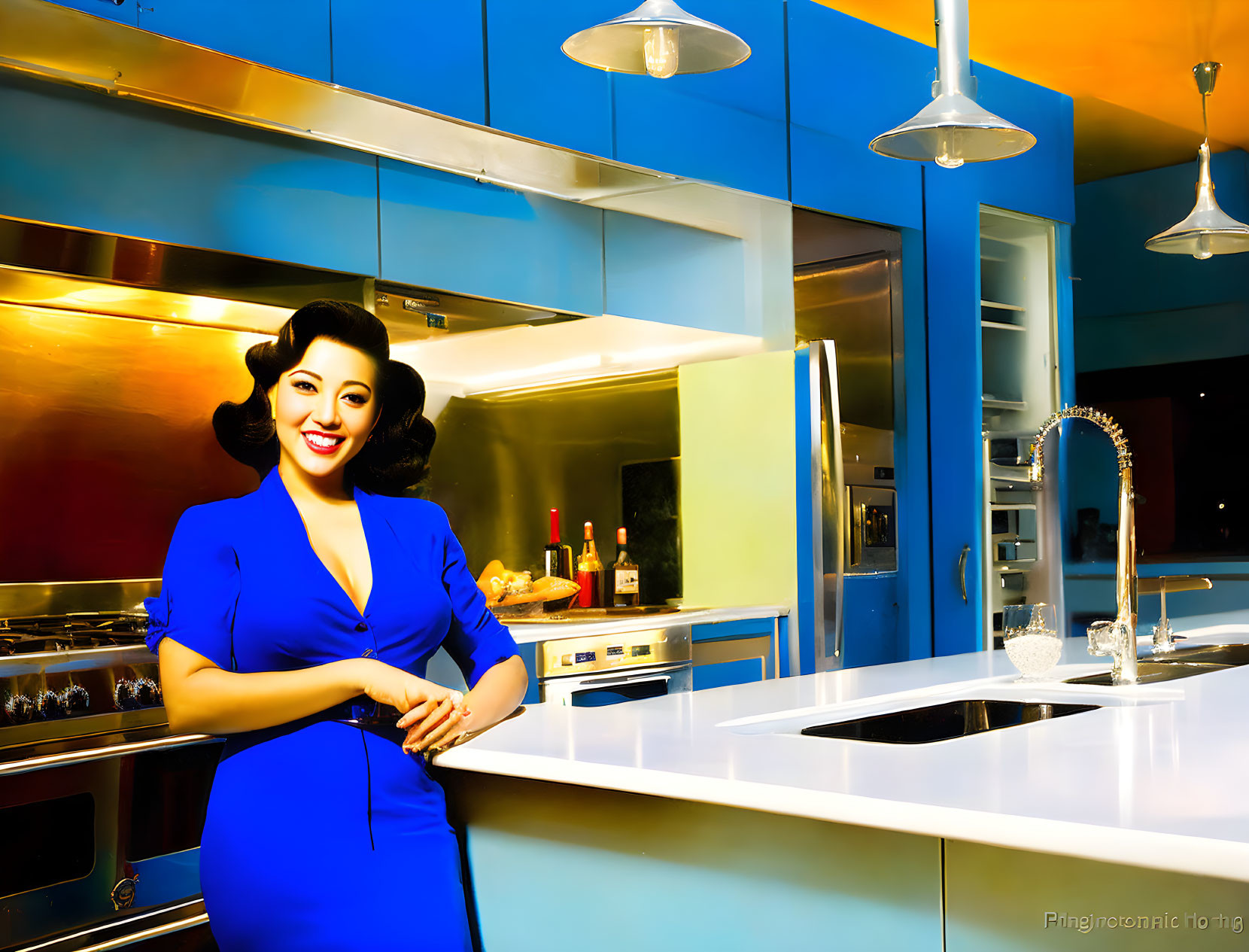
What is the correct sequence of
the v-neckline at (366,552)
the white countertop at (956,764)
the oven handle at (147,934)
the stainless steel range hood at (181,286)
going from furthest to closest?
the stainless steel range hood at (181,286)
the oven handle at (147,934)
the v-neckline at (366,552)
the white countertop at (956,764)

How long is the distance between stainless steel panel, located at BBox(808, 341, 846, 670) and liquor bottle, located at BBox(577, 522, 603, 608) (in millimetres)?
690

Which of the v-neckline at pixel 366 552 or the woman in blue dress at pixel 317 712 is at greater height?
the v-neckline at pixel 366 552

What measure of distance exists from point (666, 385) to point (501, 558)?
2.84 feet

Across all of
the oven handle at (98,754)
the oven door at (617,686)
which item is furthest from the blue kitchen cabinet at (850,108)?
the oven handle at (98,754)

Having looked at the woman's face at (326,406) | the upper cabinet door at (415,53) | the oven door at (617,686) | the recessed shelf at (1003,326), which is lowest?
the oven door at (617,686)

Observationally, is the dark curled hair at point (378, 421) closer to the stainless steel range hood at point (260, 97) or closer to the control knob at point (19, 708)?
the control knob at point (19, 708)

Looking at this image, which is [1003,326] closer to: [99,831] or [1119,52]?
[1119,52]

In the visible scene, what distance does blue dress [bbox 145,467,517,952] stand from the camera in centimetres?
148

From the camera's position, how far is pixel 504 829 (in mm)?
1589

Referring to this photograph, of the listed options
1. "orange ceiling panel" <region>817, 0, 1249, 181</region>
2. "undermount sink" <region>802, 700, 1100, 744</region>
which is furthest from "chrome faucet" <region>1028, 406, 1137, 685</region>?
"orange ceiling panel" <region>817, 0, 1249, 181</region>

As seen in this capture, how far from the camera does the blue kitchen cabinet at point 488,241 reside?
3.07 meters

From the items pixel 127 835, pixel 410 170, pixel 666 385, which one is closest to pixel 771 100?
pixel 666 385

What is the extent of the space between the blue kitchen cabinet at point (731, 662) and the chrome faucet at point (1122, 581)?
1346 millimetres

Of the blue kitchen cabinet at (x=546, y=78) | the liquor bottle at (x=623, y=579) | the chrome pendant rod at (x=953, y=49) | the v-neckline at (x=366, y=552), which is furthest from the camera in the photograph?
the liquor bottle at (x=623, y=579)
